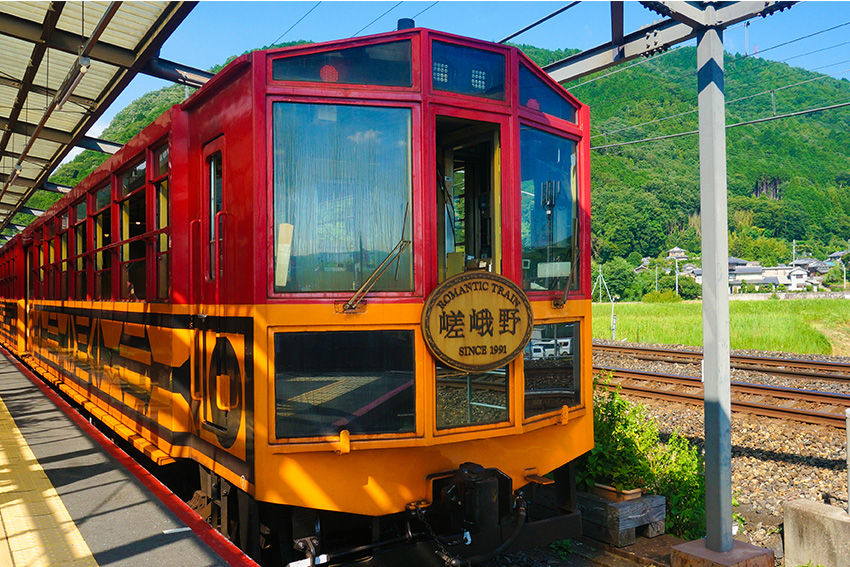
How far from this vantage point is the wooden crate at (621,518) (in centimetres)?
495

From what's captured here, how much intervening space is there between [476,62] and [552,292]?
4.89 feet

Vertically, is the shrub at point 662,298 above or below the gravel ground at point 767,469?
above

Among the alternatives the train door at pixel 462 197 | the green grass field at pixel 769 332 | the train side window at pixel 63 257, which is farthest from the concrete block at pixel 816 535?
the green grass field at pixel 769 332

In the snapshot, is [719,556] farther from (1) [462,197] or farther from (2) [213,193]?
(2) [213,193]

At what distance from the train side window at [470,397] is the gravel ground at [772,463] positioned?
253cm

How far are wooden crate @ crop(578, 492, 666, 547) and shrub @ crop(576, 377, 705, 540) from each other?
15cm

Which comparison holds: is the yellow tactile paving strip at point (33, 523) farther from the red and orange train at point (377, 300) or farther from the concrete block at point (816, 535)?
the concrete block at point (816, 535)

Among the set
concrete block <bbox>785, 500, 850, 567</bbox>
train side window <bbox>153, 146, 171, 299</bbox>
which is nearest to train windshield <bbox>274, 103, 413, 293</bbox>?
train side window <bbox>153, 146, 171, 299</bbox>

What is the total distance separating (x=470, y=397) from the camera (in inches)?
156

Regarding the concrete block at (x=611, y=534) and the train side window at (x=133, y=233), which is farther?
the train side window at (x=133, y=233)

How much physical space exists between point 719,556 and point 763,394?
630cm

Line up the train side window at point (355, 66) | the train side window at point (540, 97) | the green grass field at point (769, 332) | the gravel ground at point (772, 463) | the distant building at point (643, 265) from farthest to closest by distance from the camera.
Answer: the distant building at point (643, 265) → the green grass field at point (769, 332) → the gravel ground at point (772, 463) → the train side window at point (540, 97) → the train side window at point (355, 66)

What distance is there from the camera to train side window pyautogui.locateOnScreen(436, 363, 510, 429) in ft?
12.7

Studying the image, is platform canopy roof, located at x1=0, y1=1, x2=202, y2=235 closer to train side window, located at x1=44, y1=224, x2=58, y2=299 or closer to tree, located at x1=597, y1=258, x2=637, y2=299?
train side window, located at x1=44, y1=224, x2=58, y2=299
